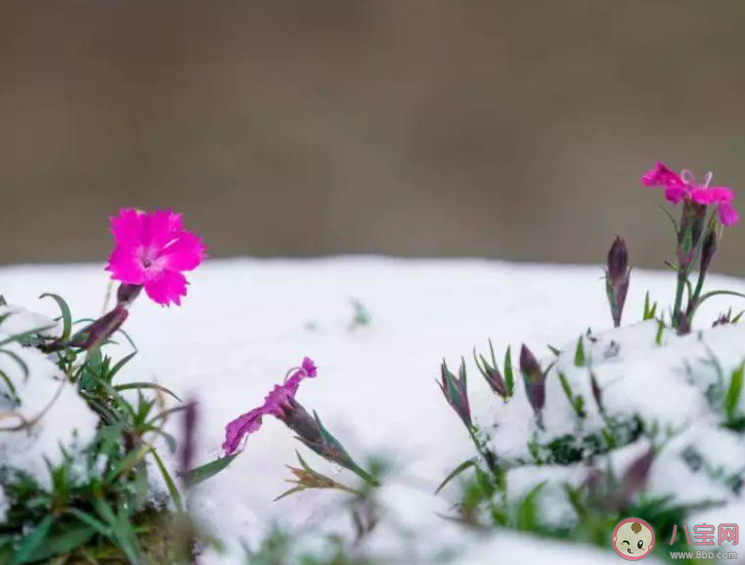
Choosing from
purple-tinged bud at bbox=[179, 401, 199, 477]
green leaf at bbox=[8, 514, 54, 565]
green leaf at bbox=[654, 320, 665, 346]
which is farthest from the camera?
green leaf at bbox=[654, 320, 665, 346]

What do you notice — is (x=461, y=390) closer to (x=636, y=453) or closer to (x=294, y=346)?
(x=636, y=453)

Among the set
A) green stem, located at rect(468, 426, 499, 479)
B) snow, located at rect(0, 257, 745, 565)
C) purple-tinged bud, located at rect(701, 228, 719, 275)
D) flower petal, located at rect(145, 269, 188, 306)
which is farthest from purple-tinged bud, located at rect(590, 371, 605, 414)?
flower petal, located at rect(145, 269, 188, 306)

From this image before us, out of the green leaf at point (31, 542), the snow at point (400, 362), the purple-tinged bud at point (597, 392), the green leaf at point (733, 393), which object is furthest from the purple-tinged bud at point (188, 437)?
the green leaf at point (733, 393)

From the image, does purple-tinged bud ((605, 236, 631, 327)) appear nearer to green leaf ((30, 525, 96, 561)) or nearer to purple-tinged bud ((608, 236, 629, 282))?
purple-tinged bud ((608, 236, 629, 282))

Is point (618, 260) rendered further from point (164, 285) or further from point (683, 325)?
point (164, 285)
